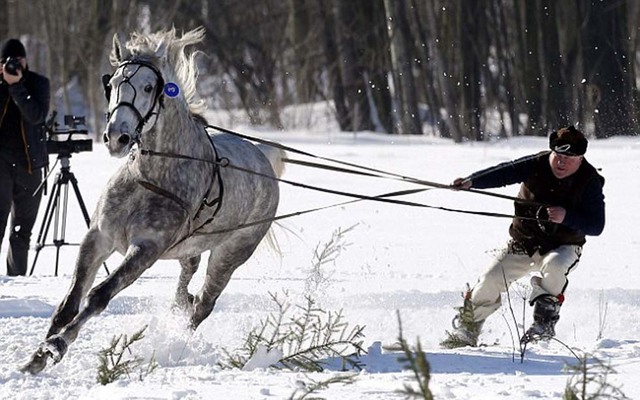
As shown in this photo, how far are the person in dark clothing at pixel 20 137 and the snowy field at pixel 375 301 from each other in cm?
57

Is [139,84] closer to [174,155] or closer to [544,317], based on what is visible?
[174,155]

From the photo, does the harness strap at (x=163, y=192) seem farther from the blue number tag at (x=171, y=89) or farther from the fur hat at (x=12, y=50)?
the fur hat at (x=12, y=50)

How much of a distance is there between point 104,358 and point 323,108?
22552 millimetres

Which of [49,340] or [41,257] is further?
[41,257]

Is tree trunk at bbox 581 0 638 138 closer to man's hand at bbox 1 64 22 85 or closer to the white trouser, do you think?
man's hand at bbox 1 64 22 85

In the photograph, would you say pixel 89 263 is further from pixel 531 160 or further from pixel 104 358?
pixel 531 160

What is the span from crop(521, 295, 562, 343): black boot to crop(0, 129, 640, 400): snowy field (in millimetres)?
136

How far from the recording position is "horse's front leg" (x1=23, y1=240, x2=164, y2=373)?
571 cm

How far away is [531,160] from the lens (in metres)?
6.95

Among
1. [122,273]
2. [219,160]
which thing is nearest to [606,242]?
[219,160]

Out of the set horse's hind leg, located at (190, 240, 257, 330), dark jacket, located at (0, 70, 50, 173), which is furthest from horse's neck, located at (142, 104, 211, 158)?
dark jacket, located at (0, 70, 50, 173)

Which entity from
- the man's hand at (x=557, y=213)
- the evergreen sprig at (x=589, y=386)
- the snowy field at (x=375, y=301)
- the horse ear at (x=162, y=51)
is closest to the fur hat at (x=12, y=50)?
the snowy field at (x=375, y=301)

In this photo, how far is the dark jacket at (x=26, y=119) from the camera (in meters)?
8.93

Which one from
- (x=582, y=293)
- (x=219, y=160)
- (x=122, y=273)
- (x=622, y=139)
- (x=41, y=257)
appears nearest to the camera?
(x=122, y=273)
